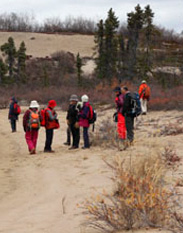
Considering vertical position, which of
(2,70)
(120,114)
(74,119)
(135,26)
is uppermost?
(135,26)

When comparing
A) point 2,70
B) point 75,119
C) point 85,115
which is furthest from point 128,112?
point 2,70

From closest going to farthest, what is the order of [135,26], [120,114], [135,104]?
[135,104] → [120,114] → [135,26]

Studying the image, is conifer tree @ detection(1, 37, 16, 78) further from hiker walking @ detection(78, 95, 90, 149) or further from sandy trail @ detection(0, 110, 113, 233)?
hiker walking @ detection(78, 95, 90, 149)

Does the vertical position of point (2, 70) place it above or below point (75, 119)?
below

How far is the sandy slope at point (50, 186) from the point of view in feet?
17.3

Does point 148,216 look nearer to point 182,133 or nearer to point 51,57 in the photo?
point 182,133

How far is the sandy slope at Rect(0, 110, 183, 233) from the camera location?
5.29 meters

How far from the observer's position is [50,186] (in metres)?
7.52

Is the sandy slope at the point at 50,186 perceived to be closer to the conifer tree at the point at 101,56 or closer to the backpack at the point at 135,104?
the backpack at the point at 135,104

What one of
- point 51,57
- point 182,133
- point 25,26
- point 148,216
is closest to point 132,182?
point 148,216

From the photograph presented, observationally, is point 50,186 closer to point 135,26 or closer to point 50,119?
point 50,119

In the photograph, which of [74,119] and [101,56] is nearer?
[74,119]

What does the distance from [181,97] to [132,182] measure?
1696 cm

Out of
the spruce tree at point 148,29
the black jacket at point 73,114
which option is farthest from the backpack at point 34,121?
the spruce tree at point 148,29
